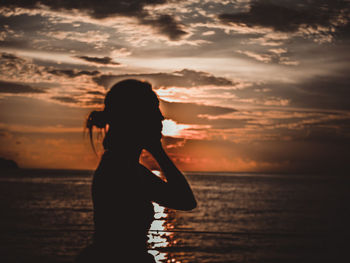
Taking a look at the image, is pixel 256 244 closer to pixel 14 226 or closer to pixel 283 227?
pixel 283 227

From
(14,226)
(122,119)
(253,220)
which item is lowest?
(253,220)

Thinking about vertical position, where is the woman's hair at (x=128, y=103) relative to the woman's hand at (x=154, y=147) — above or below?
above

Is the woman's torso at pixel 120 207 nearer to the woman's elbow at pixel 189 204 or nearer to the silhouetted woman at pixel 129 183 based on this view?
the silhouetted woman at pixel 129 183

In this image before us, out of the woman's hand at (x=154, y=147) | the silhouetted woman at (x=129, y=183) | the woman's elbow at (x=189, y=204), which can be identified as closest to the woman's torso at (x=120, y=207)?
the silhouetted woman at (x=129, y=183)

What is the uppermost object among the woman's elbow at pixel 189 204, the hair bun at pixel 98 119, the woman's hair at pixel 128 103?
the woman's hair at pixel 128 103

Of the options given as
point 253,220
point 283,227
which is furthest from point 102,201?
point 253,220

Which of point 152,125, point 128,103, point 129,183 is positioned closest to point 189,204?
point 129,183

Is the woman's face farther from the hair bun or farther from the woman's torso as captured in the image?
the hair bun

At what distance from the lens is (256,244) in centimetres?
2377

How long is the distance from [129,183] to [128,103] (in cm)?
47

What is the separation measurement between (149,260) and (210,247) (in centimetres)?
2200

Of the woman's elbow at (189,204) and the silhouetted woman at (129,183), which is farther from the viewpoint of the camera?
the woman's elbow at (189,204)

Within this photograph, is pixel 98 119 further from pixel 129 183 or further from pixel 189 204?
pixel 189 204

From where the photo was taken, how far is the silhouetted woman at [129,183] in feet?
6.47
